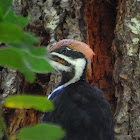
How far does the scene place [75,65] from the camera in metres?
2.00

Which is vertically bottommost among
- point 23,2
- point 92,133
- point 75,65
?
point 92,133

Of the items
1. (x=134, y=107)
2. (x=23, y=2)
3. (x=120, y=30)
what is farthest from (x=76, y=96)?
(x=23, y=2)

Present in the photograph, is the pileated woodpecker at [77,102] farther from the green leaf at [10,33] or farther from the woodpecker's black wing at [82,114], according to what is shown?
the green leaf at [10,33]

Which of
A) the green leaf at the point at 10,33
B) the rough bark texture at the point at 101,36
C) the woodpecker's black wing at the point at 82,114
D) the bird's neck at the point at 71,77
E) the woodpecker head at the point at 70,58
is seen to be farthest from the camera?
the rough bark texture at the point at 101,36

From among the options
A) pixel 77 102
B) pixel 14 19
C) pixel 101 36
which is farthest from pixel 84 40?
pixel 14 19

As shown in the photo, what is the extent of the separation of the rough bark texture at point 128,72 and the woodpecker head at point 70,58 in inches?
9.7

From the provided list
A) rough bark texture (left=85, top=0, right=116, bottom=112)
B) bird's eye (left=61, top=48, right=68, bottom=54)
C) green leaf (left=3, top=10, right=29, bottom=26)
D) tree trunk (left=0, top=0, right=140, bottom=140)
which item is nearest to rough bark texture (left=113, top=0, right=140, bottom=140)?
tree trunk (left=0, top=0, right=140, bottom=140)

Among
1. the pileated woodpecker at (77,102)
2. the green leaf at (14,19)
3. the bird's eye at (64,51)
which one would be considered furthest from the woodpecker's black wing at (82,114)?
the green leaf at (14,19)

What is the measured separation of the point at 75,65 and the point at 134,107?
1.35 feet

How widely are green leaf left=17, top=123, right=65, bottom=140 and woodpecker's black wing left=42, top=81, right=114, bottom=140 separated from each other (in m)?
1.42

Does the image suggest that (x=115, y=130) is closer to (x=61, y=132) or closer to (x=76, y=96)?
(x=76, y=96)

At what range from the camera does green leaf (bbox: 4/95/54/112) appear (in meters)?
0.29

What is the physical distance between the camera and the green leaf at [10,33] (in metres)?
0.29

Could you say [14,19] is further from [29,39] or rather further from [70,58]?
[70,58]
